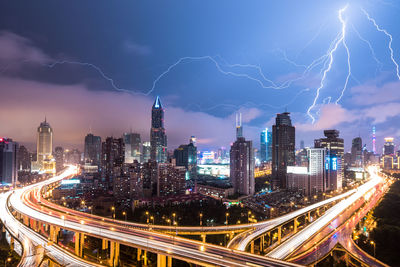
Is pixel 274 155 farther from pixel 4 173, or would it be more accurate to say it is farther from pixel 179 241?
pixel 4 173

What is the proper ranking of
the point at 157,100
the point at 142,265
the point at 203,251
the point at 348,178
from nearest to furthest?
the point at 203,251, the point at 142,265, the point at 348,178, the point at 157,100

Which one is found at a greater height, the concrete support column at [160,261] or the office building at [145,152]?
the office building at [145,152]

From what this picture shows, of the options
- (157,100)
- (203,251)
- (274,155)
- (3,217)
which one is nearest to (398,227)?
(203,251)

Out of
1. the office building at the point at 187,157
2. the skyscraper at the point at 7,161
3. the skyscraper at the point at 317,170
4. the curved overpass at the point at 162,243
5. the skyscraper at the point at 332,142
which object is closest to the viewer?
the curved overpass at the point at 162,243

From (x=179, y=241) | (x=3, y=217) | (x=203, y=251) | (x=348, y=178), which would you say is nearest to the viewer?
(x=203, y=251)

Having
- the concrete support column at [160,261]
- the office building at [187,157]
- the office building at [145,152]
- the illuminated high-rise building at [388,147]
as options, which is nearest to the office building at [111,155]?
the office building at [187,157]

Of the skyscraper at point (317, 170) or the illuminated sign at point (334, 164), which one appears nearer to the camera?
the skyscraper at point (317, 170)

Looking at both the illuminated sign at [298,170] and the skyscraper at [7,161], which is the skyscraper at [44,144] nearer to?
the skyscraper at [7,161]
